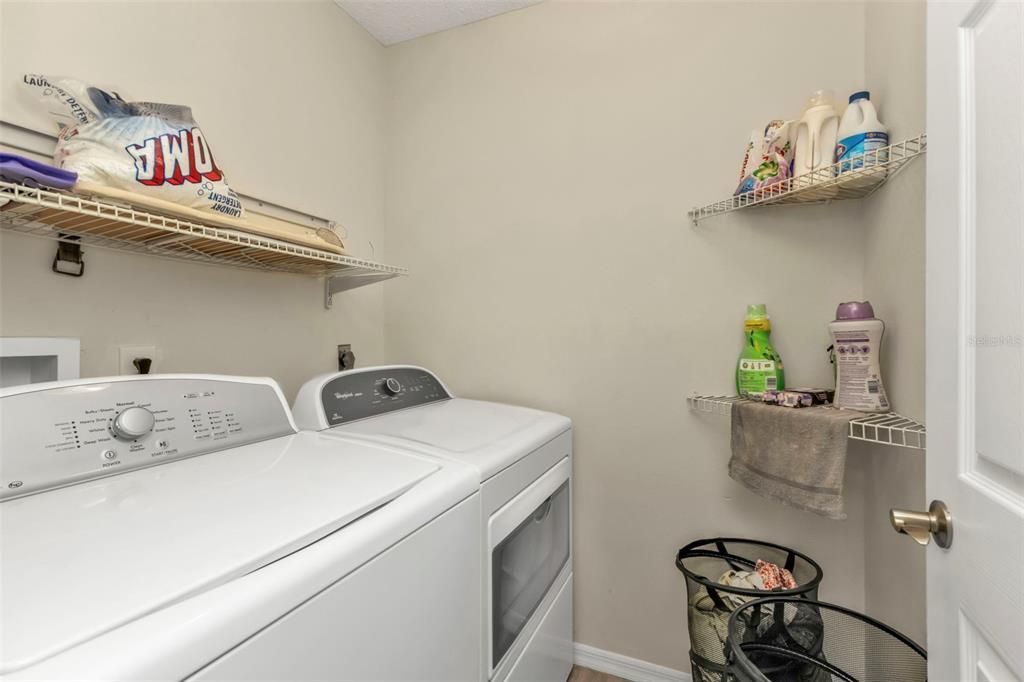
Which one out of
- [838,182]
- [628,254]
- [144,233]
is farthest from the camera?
[628,254]

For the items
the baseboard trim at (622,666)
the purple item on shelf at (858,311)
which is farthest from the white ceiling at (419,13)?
the baseboard trim at (622,666)

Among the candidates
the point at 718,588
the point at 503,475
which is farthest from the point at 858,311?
the point at 503,475

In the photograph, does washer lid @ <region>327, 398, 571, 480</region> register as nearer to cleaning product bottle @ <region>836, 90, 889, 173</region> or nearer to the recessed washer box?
the recessed washer box

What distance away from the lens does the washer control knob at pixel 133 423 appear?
33.6 inches

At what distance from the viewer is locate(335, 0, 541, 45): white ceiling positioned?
180cm

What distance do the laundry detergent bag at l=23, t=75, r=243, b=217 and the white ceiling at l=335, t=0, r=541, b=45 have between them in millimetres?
1096

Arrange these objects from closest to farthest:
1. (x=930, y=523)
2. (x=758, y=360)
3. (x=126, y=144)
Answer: (x=930, y=523) → (x=126, y=144) → (x=758, y=360)

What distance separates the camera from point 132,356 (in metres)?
1.18

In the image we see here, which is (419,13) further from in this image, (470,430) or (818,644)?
(818,644)

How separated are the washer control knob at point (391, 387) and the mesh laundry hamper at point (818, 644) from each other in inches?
44.0

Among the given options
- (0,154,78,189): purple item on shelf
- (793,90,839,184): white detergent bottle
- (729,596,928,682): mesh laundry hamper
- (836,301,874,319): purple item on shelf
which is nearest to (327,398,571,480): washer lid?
(729,596,928,682): mesh laundry hamper

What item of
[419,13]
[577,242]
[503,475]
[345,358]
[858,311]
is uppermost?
[419,13]

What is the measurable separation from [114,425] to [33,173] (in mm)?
446

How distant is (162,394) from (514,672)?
1044mm
